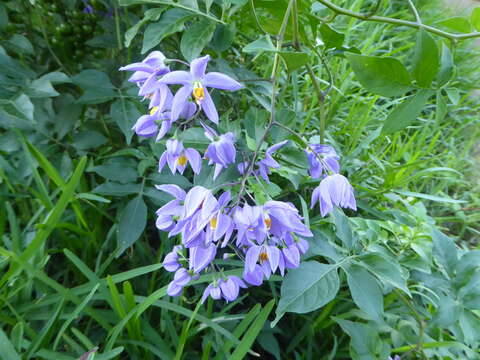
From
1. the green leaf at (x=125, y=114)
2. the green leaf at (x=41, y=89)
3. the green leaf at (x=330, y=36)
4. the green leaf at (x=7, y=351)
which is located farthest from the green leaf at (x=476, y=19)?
the green leaf at (x=7, y=351)

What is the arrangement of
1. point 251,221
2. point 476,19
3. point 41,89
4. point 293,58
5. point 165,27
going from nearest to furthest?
point 251,221
point 293,58
point 476,19
point 165,27
point 41,89

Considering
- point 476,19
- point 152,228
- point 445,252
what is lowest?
point 152,228

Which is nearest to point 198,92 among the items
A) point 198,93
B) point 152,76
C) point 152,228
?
point 198,93

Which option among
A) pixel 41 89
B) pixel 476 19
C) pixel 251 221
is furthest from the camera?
pixel 41 89

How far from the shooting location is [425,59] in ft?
2.37

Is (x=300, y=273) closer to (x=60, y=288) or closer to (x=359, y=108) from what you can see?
(x=60, y=288)

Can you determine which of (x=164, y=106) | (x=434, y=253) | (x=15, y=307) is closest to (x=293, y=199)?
(x=434, y=253)

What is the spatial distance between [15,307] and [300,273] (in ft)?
2.27

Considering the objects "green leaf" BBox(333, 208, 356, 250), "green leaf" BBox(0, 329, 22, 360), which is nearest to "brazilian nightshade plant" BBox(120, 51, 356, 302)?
"green leaf" BBox(333, 208, 356, 250)

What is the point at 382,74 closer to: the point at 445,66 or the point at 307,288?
the point at 445,66

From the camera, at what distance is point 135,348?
3.05 feet

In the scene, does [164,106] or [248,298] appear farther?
[248,298]

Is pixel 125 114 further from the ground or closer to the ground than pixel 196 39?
closer to the ground

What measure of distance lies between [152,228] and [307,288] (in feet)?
2.30
